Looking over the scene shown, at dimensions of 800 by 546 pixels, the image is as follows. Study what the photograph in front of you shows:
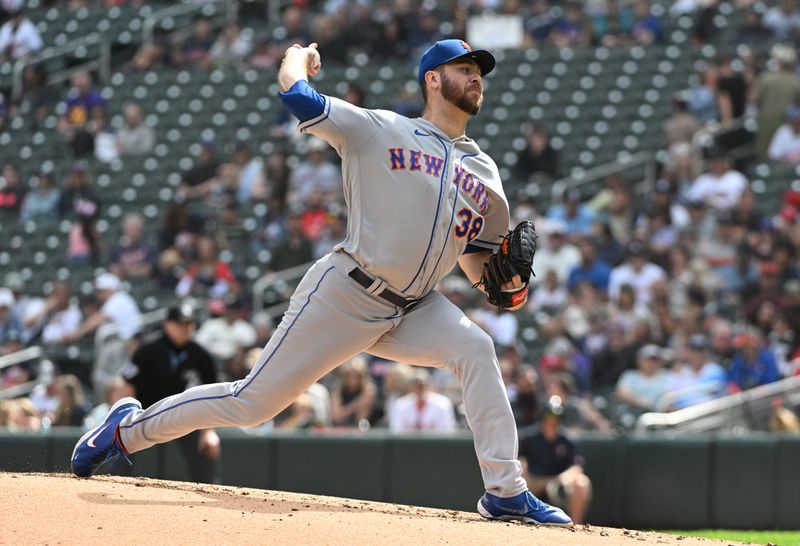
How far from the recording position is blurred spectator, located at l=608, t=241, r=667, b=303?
39.9 ft

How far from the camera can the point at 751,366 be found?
36.2 feet

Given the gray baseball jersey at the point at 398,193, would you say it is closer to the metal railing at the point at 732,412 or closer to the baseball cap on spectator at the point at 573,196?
the metal railing at the point at 732,412

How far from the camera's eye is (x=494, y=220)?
5.55m

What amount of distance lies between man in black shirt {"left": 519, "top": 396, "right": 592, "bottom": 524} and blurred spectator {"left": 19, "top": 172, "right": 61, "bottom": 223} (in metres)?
8.26

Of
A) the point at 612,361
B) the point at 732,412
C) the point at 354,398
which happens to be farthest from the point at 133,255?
the point at 732,412

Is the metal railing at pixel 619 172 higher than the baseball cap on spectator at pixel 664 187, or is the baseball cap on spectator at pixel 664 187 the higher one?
the metal railing at pixel 619 172

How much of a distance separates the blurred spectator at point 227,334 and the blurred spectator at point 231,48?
5761 mm

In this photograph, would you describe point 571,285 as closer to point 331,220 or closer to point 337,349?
point 331,220

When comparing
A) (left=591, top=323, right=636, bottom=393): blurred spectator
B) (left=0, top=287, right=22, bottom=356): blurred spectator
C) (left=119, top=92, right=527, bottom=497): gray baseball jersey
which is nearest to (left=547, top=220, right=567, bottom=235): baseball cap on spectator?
(left=591, top=323, right=636, bottom=393): blurred spectator

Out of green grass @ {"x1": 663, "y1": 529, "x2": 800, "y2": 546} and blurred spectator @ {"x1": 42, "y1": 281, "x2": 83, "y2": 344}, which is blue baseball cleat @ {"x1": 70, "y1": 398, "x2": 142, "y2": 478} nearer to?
green grass @ {"x1": 663, "y1": 529, "x2": 800, "y2": 546}

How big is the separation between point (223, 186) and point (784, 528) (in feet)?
25.1

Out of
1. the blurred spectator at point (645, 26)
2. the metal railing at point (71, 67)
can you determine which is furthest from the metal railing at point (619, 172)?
the metal railing at point (71, 67)

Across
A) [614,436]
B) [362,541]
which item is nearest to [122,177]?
[614,436]

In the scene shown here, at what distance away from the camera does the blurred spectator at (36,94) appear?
721 inches
